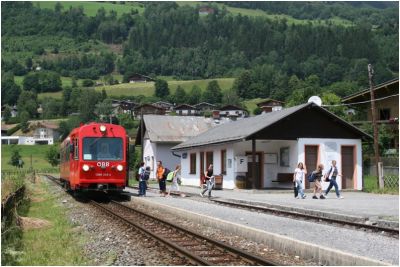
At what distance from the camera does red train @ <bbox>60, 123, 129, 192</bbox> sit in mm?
22203

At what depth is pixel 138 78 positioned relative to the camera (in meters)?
191

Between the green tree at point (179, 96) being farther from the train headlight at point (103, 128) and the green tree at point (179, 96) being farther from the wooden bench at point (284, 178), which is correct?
the train headlight at point (103, 128)

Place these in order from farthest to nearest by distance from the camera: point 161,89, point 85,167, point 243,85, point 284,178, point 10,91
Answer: point 10,91, point 161,89, point 243,85, point 284,178, point 85,167

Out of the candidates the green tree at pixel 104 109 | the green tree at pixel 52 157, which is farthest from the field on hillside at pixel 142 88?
the green tree at pixel 52 157

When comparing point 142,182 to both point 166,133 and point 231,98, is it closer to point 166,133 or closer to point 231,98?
point 166,133

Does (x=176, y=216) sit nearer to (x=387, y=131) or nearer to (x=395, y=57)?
(x=387, y=131)

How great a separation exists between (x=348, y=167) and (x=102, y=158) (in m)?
14.6

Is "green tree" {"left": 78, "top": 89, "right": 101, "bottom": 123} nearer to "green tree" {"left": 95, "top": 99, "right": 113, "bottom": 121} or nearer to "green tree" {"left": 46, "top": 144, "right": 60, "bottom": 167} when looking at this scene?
"green tree" {"left": 95, "top": 99, "right": 113, "bottom": 121}

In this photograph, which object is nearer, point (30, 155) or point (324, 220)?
point (324, 220)

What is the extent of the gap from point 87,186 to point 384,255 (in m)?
14.4

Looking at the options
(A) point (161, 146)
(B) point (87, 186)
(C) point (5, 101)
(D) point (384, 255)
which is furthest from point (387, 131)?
(C) point (5, 101)

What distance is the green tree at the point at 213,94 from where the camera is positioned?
15788cm

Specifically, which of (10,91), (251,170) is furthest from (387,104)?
(10,91)

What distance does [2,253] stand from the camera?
9.62 meters
